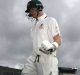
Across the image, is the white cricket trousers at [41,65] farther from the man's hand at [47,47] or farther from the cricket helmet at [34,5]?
the cricket helmet at [34,5]

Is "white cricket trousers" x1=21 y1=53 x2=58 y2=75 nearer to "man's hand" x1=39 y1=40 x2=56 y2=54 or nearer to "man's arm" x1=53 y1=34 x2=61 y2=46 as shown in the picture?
"man's hand" x1=39 y1=40 x2=56 y2=54

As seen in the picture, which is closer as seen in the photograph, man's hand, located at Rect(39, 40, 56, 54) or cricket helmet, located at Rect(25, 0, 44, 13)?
man's hand, located at Rect(39, 40, 56, 54)

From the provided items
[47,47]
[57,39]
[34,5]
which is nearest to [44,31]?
[57,39]

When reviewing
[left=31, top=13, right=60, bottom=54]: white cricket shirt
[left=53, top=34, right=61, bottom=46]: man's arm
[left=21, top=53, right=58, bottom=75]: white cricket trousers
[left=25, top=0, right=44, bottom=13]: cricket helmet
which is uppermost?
[left=25, top=0, right=44, bottom=13]: cricket helmet

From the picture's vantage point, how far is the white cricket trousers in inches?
318

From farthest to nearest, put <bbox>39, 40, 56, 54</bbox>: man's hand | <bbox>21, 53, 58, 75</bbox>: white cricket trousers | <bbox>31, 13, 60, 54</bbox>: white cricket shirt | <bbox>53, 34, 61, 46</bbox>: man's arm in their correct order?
<bbox>31, 13, 60, 54</bbox>: white cricket shirt → <bbox>53, 34, 61, 46</bbox>: man's arm → <bbox>21, 53, 58, 75</bbox>: white cricket trousers → <bbox>39, 40, 56, 54</bbox>: man's hand

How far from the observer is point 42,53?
26.9 feet

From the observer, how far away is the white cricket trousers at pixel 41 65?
26.5 ft

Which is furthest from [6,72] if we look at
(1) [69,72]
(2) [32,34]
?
(2) [32,34]

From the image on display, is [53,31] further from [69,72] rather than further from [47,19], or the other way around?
[69,72]

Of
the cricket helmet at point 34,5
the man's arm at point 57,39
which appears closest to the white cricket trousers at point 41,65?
the man's arm at point 57,39

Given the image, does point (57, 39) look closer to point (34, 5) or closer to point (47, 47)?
point (47, 47)

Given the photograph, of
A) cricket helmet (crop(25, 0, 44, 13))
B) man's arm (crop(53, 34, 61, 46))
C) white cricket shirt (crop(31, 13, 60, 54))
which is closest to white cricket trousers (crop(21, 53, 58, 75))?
white cricket shirt (crop(31, 13, 60, 54))

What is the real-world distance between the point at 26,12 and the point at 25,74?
1185mm
